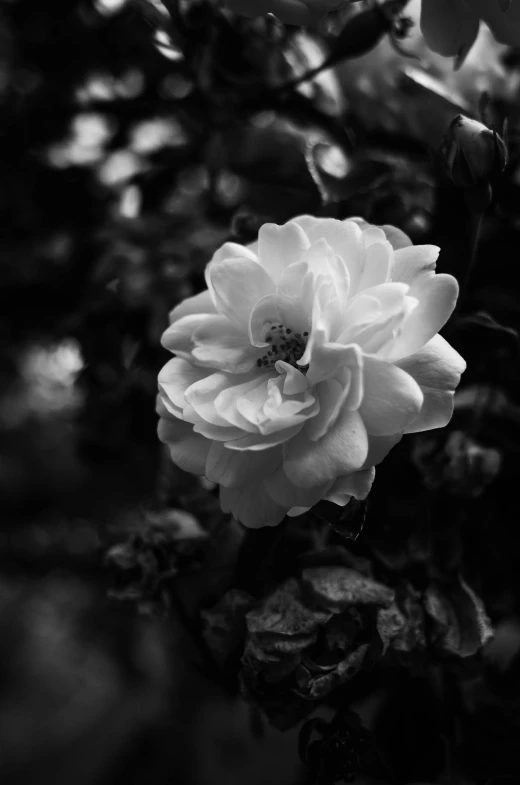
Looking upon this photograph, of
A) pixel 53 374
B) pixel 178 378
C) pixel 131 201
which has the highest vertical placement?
pixel 178 378

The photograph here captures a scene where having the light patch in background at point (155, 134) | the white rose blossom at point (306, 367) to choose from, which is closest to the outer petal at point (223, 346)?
the white rose blossom at point (306, 367)

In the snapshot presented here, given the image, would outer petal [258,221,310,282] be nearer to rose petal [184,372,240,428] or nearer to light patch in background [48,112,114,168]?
rose petal [184,372,240,428]

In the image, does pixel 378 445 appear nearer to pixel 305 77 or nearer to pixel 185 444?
pixel 185 444

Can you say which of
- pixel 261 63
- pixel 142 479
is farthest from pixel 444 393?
pixel 142 479

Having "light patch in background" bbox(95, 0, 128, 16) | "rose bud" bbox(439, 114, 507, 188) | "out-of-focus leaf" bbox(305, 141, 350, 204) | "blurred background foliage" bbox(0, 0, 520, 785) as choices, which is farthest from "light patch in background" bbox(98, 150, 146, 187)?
"rose bud" bbox(439, 114, 507, 188)

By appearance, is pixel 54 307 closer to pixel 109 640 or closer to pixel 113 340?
pixel 113 340

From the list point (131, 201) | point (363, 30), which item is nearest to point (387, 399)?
point (363, 30)
